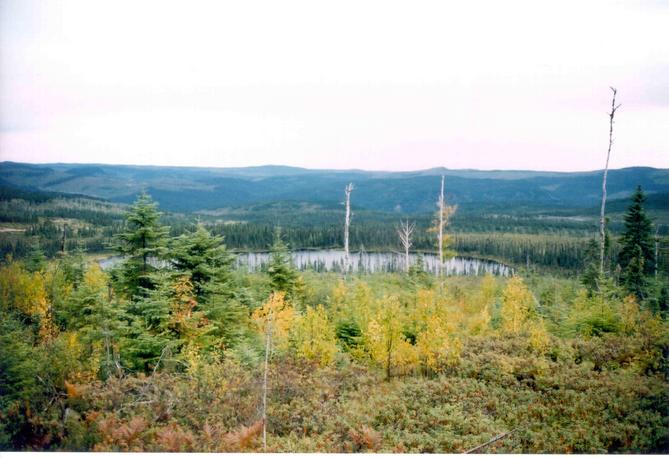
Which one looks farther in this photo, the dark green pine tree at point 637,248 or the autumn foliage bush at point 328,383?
the dark green pine tree at point 637,248

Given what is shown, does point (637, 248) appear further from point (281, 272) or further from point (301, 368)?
point (281, 272)

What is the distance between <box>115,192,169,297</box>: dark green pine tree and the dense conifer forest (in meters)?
0.04

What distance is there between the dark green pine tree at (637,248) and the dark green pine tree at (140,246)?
45.6 ft

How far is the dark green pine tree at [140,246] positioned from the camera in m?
9.65

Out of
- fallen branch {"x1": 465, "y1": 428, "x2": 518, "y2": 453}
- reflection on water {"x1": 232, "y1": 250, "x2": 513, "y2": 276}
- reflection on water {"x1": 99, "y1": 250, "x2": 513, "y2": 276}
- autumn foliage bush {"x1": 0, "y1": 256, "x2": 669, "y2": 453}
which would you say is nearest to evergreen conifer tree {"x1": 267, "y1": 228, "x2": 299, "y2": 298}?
autumn foliage bush {"x1": 0, "y1": 256, "x2": 669, "y2": 453}

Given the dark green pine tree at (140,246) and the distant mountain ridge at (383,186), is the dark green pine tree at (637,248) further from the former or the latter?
the dark green pine tree at (140,246)

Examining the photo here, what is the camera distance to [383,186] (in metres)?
127

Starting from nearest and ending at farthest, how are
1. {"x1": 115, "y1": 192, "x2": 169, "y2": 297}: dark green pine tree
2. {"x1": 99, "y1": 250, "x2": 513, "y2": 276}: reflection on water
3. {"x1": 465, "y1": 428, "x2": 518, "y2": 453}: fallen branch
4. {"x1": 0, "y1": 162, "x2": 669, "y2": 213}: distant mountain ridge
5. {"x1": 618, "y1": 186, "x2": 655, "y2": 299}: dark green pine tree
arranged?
1. {"x1": 465, "y1": 428, "x2": 518, "y2": 453}: fallen branch
2. {"x1": 115, "y1": 192, "x2": 169, "y2": 297}: dark green pine tree
3. {"x1": 0, "y1": 162, "x2": 669, "y2": 213}: distant mountain ridge
4. {"x1": 618, "y1": 186, "x2": 655, "y2": 299}: dark green pine tree
5. {"x1": 99, "y1": 250, "x2": 513, "y2": 276}: reflection on water

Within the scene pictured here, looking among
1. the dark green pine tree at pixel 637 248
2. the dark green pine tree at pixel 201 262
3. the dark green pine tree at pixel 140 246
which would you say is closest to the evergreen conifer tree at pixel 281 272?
the dark green pine tree at pixel 201 262

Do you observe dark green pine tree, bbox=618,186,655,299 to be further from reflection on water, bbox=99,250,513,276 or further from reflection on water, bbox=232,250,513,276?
reflection on water, bbox=232,250,513,276

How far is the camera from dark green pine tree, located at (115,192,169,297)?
31.7 ft

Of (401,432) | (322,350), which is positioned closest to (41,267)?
(322,350)

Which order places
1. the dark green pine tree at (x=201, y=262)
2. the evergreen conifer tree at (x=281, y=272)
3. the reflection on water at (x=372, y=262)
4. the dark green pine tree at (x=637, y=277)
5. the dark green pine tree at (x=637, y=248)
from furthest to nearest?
the reflection on water at (x=372, y=262), the evergreen conifer tree at (x=281, y=272), the dark green pine tree at (x=637, y=277), the dark green pine tree at (x=637, y=248), the dark green pine tree at (x=201, y=262)

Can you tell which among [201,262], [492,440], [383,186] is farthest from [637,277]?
[383,186]
